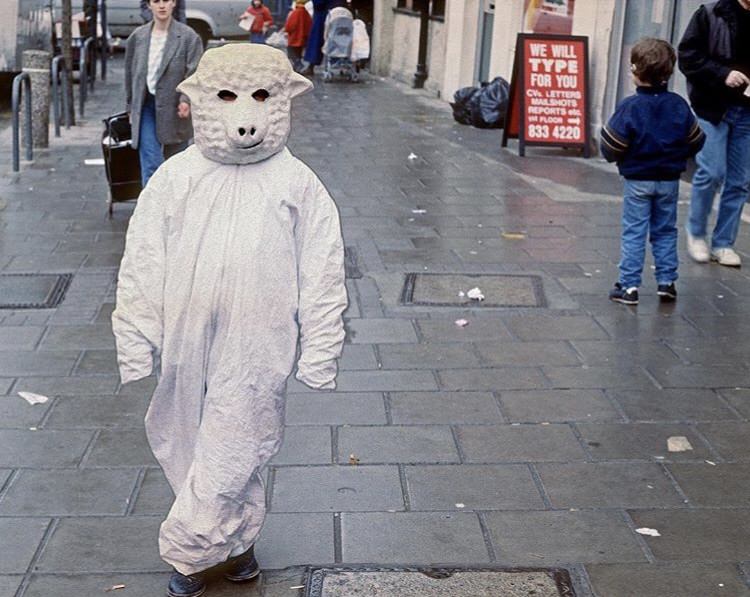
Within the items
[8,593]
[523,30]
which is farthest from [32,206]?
[523,30]

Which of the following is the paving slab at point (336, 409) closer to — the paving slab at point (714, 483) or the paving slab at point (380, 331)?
the paving slab at point (380, 331)

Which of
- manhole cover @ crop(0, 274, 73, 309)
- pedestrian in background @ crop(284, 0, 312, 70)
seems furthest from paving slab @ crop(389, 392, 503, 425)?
pedestrian in background @ crop(284, 0, 312, 70)

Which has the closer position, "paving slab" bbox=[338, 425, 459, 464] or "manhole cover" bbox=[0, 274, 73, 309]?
"paving slab" bbox=[338, 425, 459, 464]

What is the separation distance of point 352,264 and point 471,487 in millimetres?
3696

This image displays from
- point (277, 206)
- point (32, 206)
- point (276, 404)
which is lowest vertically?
point (32, 206)

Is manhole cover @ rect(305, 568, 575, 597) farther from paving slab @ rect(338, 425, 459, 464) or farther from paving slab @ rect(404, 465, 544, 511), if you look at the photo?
paving slab @ rect(338, 425, 459, 464)

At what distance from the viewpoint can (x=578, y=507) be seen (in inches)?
182

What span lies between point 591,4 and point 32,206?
22.5 feet

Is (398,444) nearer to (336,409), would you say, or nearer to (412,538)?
(336,409)

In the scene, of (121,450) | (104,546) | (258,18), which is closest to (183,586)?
(104,546)

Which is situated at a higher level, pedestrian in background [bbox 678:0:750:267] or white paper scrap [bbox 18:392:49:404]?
pedestrian in background [bbox 678:0:750:267]

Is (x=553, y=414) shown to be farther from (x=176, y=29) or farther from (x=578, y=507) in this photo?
(x=176, y=29)

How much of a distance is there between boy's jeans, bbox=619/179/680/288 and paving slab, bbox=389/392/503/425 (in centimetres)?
189

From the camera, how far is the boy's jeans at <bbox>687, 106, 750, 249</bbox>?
8.16 metres
